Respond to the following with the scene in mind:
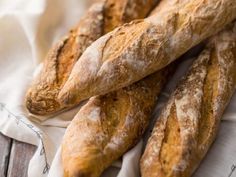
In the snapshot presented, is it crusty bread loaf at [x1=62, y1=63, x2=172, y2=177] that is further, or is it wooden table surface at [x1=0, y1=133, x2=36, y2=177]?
Result: wooden table surface at [x1=0, y1=133, x2=36, y2=177]

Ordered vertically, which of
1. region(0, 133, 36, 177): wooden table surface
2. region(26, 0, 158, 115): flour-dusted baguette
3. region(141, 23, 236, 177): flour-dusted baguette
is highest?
region(26, 0, 158, 115): flour-dusted baguette

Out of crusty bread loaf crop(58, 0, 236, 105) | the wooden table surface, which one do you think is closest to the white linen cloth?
the wooden table surface

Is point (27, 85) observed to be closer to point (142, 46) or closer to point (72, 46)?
point (72, 46)

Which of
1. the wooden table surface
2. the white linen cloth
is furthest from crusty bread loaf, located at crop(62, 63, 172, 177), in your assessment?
the wooden table surface

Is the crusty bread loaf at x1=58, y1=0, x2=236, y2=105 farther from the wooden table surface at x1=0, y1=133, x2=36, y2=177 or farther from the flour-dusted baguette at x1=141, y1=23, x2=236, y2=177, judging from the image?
the wooden table surface at x1=0, y1=133, x2=36, y2=177

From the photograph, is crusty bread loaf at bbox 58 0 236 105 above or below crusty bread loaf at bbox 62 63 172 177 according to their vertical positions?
above

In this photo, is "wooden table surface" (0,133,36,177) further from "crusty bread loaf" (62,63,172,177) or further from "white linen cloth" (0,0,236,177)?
"crusty bread loaf" (62,63,172,177)
